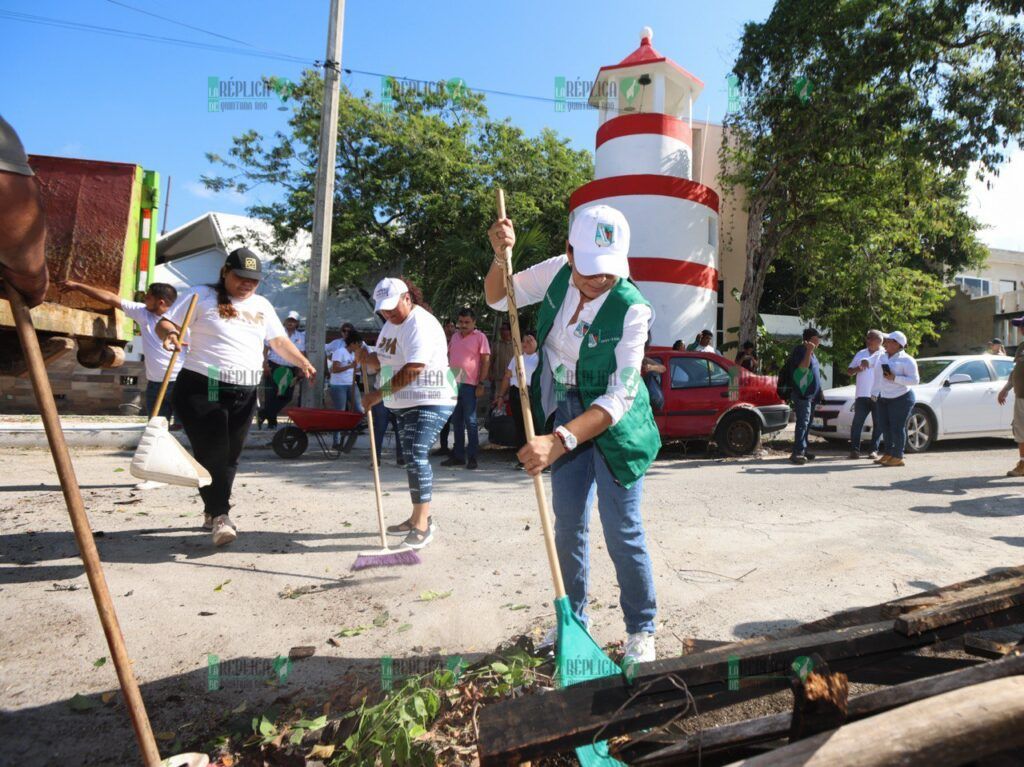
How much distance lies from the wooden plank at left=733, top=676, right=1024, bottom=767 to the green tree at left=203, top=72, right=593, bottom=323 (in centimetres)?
1763

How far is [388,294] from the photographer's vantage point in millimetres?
4750

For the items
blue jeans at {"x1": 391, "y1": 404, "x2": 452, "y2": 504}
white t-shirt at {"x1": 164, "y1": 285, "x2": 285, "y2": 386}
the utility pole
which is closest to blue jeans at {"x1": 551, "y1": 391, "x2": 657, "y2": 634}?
blue jeans at {"x1": 391, "y1": 404, "x2": 452, "y2": 504}

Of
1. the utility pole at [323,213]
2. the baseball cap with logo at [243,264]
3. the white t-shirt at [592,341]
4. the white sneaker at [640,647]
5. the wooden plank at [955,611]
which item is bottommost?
the white sneaker at [640,647]

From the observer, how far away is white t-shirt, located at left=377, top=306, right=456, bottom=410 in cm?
476

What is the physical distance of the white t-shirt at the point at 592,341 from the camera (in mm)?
2688

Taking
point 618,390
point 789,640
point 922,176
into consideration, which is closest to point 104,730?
point 618,390

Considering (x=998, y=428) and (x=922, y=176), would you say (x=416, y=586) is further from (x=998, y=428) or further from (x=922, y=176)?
(x=922, y=176)

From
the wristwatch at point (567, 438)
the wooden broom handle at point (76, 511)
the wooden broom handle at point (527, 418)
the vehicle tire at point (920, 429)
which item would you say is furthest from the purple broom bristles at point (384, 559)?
the vehicle tire at point (920, 429)

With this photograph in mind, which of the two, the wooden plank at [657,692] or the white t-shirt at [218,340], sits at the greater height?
the white t-shirt at [218,340]

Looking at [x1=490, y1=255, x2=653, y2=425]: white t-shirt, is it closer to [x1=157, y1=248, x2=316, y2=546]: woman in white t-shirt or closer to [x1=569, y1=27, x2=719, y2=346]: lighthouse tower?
[x1=157, y1=248, x2=316, y2=546]: woman in white t-shirt

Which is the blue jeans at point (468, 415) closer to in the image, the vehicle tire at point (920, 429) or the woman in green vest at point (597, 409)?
the woman in green vest at point (597, 409)

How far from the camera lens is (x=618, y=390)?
2.69 metres

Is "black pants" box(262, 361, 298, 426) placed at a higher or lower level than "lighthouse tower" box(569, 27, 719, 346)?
lower

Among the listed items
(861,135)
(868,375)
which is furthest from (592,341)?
(861,135)
